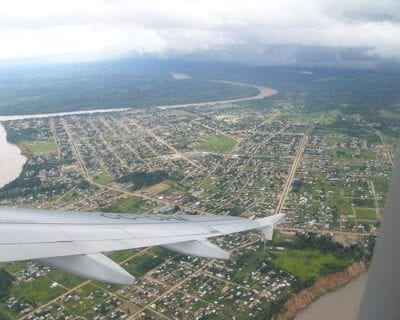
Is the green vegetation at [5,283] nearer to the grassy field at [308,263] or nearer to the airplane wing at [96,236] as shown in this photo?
the grassy field at [308,263]

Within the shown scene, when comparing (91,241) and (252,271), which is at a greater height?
(91,241)

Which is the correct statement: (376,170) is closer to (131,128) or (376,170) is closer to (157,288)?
(157,288)

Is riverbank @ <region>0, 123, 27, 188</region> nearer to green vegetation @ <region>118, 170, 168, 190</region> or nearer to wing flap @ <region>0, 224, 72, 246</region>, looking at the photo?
green vegetation @ <region>118, 170, 168, 190</region>

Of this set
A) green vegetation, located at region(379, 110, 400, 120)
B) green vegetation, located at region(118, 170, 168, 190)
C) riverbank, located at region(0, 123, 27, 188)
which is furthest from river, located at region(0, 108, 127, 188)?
green vegetation, located at region(379, 110, 400, 120)

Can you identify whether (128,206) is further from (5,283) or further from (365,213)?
(365,213)

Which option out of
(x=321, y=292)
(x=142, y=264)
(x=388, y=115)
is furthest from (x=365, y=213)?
(x=388, y=115)

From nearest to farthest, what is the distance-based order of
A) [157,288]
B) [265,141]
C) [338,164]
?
1. [157,288]
2. [338,164]
3. [265,141]

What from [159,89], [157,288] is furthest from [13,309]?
[159,89]

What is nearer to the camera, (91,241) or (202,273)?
(91,241)
